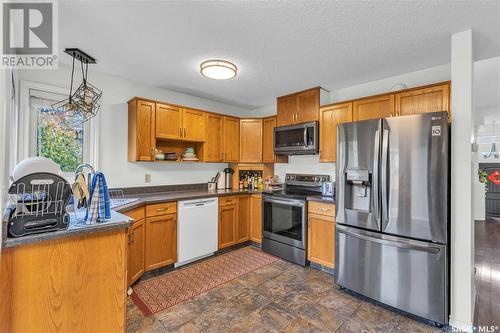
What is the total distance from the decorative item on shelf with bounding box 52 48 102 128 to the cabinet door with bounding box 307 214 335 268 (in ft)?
9.61

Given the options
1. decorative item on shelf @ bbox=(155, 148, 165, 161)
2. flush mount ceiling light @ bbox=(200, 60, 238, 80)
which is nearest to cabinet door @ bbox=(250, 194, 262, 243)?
decorative item on shelf @ bbox=(155, 148, 165, 161)

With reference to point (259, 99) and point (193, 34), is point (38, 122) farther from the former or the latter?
point (259, 99)

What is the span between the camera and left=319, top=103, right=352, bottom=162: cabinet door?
10.1ft

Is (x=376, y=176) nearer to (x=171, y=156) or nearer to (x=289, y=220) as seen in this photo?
(x=289, y=220)

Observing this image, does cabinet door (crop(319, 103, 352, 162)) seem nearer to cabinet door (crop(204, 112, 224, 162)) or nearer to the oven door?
the oven door

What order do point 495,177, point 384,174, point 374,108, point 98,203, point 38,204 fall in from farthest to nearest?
1. point 495,177
2. point 374,108
3. point 384,174
4. point 98,203
5. point 38,204

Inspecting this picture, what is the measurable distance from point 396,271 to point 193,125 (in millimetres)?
3008

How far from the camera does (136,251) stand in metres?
2.56

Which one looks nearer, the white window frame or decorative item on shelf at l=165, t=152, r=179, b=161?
the white window frame

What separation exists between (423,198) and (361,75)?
171 cm

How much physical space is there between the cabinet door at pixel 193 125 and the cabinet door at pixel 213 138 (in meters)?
0.09

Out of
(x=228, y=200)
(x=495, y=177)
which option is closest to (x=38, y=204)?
(x=228, y=200)

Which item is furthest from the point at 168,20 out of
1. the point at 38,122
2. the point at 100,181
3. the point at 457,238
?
the point at 457,238

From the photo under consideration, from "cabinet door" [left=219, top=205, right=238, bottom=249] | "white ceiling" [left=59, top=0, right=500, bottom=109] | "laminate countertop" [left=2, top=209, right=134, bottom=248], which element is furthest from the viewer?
"cabinet door" [left=219, top=205, right=238, bottom=249]
